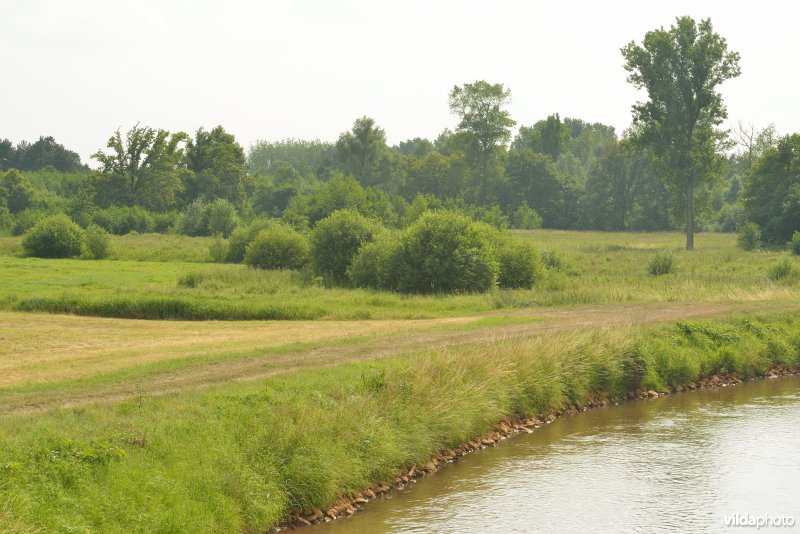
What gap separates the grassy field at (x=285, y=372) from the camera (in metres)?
14.2

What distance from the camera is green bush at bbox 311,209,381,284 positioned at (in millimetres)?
52938

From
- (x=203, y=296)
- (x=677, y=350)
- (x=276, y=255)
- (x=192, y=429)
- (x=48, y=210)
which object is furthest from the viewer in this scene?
(x=48, y=210)

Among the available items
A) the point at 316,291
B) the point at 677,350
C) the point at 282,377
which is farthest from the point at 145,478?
the point at 316,291

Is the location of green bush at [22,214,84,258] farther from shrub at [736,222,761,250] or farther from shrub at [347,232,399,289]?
shrub at [736,222,761,250]

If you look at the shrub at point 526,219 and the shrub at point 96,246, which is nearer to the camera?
the shrub at point 96,246

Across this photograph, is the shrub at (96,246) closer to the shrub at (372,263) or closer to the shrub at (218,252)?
the shrub at (218,252)

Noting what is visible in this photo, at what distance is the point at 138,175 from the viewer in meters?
114

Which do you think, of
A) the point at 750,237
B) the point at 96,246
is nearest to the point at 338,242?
the point at 96,246

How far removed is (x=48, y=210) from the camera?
351 ft

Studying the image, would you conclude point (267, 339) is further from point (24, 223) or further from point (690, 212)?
point (24, 223)

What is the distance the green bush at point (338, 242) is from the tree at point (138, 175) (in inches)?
2501

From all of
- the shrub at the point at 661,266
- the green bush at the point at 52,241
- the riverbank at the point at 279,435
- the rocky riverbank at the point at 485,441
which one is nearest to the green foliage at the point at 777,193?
the shrub at the point at 661,266

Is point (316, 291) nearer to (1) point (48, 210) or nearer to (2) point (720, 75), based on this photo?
(2) point (720, 75)

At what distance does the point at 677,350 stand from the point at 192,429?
18.8 metres
